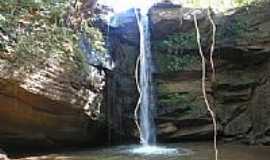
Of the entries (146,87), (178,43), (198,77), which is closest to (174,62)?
(178,43)

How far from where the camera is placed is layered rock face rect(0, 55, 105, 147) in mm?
8125

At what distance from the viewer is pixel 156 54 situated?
42.6 feet

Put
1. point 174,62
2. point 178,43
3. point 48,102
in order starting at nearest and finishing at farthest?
point 48,102 < point 174,62 < point 178,43

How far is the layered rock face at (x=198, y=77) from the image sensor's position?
1140cm

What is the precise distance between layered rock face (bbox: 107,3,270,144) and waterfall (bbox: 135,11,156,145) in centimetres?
19

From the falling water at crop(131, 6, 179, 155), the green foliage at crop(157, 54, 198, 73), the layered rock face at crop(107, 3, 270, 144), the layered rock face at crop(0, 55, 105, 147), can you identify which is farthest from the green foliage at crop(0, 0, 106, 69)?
the green foliage at crop(157, 54, 198, 73)

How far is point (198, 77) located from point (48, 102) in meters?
5.17

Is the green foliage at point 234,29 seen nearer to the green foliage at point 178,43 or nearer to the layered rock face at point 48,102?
the green foliage at point 178,43

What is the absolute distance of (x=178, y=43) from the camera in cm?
1294

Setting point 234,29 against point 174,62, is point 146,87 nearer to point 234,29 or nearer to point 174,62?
point 174,62

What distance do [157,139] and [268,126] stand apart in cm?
284

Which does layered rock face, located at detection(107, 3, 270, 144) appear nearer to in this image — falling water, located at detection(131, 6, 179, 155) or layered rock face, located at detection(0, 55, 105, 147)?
falling water, located at detection(131, 6, 179, 155)

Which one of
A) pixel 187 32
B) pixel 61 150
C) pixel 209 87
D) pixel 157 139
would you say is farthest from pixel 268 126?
pixel 61 150

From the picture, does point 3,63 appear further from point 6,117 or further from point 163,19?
point 163,19
